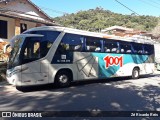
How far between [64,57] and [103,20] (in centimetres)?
6069

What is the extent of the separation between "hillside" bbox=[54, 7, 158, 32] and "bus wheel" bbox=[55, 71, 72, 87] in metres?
47.5

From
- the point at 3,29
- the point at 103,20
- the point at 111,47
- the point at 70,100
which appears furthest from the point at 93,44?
the point at 103,20

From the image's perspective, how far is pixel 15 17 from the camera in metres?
24.5

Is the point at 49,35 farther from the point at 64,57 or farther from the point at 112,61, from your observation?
the point at 112,61

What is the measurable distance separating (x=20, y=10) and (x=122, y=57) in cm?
1452

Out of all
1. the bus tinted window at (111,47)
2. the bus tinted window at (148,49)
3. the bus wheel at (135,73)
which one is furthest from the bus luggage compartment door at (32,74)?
the bus tinted window at (148,49)

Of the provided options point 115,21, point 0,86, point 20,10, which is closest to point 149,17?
point 115,21

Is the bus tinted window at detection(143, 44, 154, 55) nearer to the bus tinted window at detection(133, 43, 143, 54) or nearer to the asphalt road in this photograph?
the bus tinted window at detection(133, 43, 143, 54)

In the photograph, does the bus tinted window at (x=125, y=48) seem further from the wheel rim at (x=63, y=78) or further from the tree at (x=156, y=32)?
the tree at (x=156, y=32)

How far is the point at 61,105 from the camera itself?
9258 mm

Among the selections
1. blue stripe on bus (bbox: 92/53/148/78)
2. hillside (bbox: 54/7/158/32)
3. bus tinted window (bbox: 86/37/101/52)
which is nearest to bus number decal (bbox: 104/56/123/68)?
blue stripe on bus (bbox: 92/53/148/78)

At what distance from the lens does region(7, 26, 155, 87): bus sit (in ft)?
39.3

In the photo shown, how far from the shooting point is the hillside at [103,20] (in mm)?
63750

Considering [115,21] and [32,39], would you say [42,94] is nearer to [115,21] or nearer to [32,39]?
[32,39]
